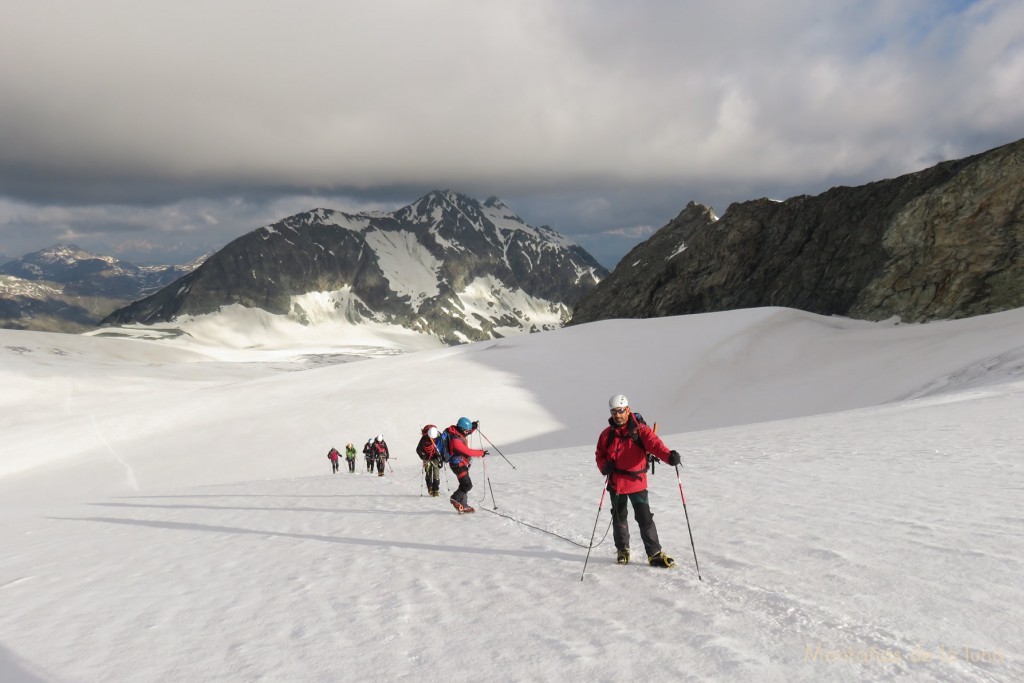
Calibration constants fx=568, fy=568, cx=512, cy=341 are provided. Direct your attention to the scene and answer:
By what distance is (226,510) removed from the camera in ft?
48.2

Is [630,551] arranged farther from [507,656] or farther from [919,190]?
[919,190]

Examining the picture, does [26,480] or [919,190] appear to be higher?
[919,190]

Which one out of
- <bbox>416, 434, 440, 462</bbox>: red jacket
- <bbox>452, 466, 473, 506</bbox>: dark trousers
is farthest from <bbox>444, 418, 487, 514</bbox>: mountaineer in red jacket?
<bbox>416, 434, 440, 462</bbox>: red jacket

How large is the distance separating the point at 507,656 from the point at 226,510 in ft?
40.0

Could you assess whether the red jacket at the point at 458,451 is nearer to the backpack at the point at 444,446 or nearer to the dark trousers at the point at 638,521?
the backpack at the point at 444,446

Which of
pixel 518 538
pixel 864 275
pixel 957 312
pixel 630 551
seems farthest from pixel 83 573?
pixel 864 275

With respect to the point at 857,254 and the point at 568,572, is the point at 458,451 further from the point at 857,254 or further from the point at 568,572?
the point at 857,254

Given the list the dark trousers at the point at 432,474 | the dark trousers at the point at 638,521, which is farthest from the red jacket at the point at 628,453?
the dark trousers at the point at 432,474

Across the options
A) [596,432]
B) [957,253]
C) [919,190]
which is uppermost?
[919,190]

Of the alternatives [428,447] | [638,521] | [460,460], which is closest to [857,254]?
[428,447]

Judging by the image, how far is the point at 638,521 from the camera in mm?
7246

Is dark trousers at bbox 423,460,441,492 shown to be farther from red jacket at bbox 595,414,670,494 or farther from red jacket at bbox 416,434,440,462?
red jacket at bbox 595,414,670,494

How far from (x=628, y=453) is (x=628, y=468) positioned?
0.62 ft

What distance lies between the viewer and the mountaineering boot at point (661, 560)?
6.98 m
